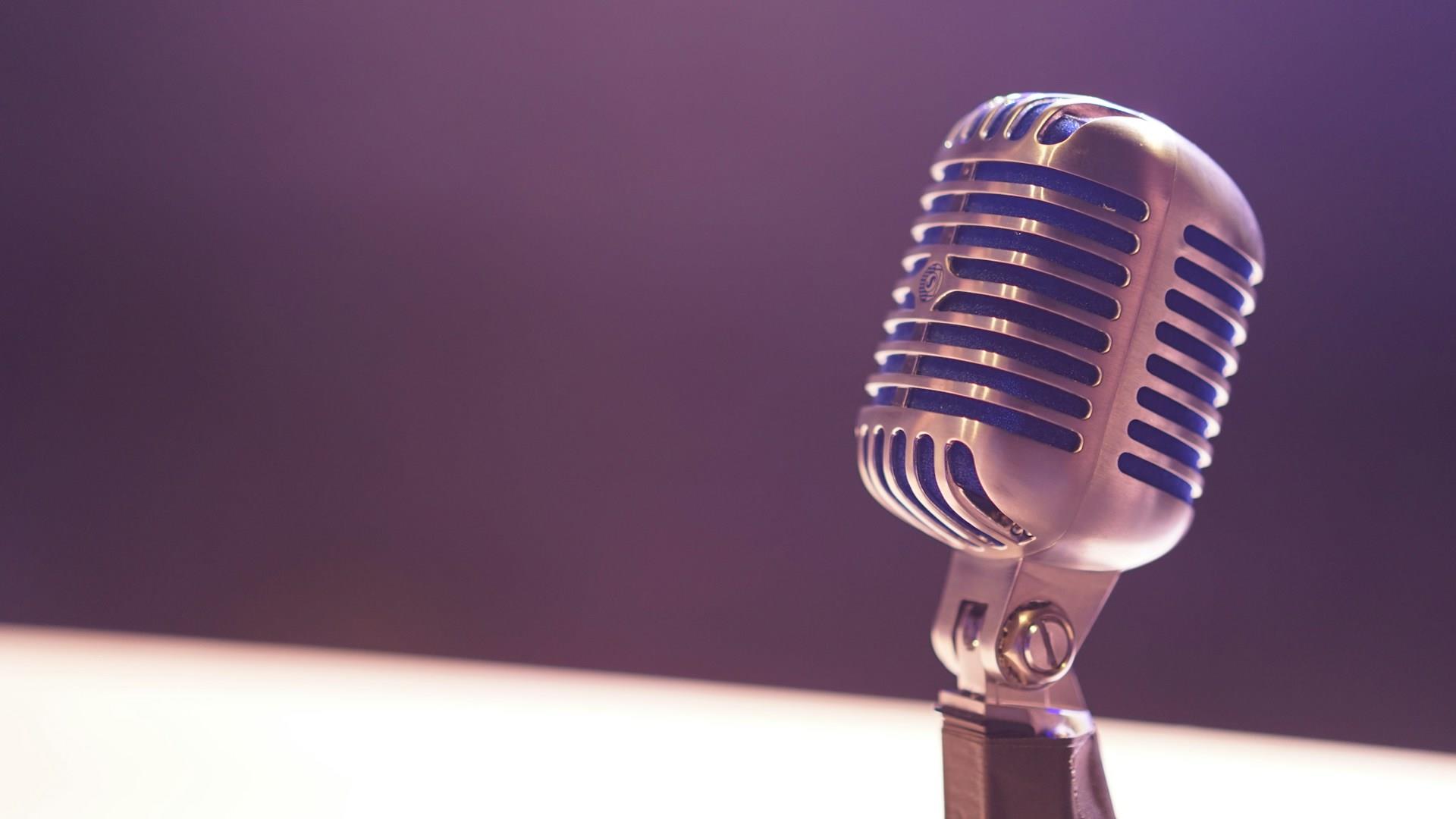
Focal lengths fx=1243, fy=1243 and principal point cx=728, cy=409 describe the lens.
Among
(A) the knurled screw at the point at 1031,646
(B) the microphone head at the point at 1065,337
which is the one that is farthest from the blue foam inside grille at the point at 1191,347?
(A) the knurled screw at the point at 1031,646

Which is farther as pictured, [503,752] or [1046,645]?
[503,752]

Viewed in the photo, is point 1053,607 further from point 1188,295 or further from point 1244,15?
point 1244,15

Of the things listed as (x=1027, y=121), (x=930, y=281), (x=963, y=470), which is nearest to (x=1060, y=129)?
(x=1027, y=121)

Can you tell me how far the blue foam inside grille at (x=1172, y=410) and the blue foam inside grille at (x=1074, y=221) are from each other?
0.34 ft

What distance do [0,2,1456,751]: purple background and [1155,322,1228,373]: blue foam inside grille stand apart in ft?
5.52

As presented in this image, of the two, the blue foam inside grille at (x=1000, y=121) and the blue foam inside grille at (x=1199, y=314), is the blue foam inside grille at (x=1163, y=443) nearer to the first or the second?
the blue foam inside grille at (x=1199, y=314)

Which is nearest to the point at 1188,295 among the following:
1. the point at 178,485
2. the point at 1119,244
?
the point at 1119,244

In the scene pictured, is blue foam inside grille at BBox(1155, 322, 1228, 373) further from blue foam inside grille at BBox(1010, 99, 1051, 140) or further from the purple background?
the purple background

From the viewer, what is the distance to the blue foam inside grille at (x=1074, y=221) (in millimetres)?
861

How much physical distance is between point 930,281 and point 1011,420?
0.13m

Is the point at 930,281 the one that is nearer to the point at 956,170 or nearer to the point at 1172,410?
the point at 956,170

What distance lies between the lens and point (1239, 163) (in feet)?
8.11

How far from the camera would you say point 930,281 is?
0.91 m

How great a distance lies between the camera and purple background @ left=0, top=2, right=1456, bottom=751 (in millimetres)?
2658
